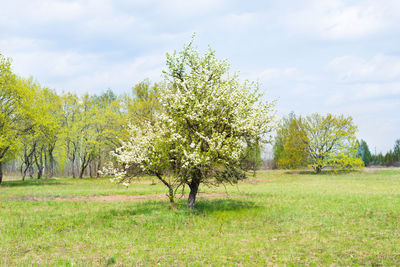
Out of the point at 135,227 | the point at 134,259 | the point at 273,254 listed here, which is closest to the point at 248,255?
the point at 273,254

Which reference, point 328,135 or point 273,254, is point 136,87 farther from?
point 273,254

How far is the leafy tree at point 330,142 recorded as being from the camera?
2653 inches

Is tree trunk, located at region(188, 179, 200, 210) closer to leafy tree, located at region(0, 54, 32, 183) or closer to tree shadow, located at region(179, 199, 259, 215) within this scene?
tree shadow, located at region(179, 199, 259, 215)

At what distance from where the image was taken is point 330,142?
2734 inches

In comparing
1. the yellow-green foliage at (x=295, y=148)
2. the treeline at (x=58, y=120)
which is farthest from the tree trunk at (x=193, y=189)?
the yellow-green foliage at (x=295, y=148)

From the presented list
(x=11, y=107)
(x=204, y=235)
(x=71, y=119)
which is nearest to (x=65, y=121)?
(x=71, y=119)

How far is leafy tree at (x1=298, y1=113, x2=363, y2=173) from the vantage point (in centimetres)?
6738

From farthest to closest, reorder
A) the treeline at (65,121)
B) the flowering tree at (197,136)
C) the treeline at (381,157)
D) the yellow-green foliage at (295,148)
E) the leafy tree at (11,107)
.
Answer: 1. the treeline at (381,157)
2. the yellow-green foliage at (295,148)
3. the treeline at (65,121)
4. the leafy tree at (11,107)
5. the flowering tree at (197,136)

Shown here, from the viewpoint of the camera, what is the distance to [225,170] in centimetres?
1669

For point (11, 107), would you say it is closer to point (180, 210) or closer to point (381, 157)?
point (180, 210)

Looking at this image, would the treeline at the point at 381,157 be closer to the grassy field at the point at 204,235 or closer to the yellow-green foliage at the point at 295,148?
the yellow-green foliage at the point at 295,148

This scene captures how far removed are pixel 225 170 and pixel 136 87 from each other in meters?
46.2

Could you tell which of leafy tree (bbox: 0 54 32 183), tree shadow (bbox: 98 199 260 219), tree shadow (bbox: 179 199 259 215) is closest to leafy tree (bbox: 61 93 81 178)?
leafy tree (bbox: 0 54 32 183)

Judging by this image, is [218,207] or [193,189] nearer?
[193,189]
